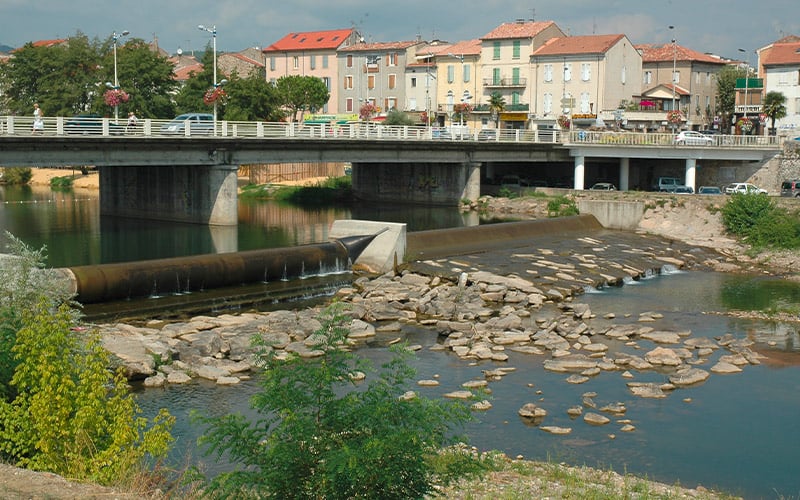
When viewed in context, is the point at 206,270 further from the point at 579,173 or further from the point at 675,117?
the point at 675,117

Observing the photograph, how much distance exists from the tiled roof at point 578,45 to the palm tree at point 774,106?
53.1 ft

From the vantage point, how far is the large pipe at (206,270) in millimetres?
37656

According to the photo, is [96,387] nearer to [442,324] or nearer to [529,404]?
[529,404]

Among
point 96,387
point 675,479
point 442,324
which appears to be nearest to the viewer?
point 96,387

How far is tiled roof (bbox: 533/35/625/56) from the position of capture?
325ft

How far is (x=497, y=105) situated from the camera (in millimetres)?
102000

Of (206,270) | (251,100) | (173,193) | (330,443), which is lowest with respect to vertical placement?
(206,270)

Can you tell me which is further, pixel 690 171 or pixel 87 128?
pixel 690 171

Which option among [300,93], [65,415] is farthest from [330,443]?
[300,93]

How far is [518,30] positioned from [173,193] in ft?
180

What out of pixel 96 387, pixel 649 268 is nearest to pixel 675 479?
pixel 96 387

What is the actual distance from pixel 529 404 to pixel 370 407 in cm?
1309

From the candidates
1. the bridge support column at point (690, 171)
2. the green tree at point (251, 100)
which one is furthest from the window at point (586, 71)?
the green tree at point (251, 100)

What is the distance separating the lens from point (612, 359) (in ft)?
104
